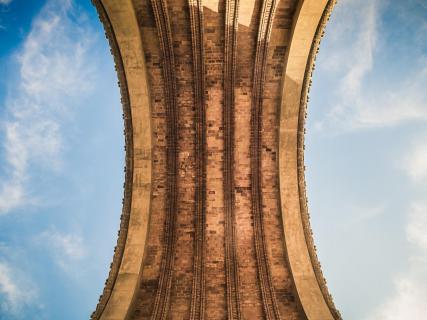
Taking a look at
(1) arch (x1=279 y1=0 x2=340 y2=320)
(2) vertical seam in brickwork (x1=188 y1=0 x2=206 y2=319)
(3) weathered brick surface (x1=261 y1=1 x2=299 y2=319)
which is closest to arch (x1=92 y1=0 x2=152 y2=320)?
(2) vertical seam in brickwork (x1=188 y1=0 x2=206 y2=319)

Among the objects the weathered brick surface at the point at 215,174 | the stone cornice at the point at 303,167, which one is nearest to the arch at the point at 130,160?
the weathered brick surface at the point at 215,174

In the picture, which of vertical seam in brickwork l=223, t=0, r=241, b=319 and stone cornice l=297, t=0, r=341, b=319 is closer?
stone cornice l=297, t=0, r=341, b=319

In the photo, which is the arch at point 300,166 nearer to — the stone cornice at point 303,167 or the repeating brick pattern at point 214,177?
the stone cornice at point 303,167

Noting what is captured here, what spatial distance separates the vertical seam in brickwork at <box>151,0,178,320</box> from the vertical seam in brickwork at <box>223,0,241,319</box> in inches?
63.6

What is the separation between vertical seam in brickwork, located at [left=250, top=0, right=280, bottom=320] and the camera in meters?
9.85

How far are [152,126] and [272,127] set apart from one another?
12.5 ft

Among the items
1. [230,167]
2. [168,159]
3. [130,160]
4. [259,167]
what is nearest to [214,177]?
[230,167]

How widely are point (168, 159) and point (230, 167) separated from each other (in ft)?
6.61

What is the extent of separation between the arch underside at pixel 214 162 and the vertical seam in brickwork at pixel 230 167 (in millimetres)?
32

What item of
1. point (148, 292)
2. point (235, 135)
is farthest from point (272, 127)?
point (148, 292)

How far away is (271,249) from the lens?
10.8 meters

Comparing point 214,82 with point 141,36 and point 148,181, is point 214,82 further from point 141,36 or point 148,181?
point 148,181

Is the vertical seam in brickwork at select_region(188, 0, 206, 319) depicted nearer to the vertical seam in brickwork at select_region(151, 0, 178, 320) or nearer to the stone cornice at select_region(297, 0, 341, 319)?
the vertical seam in brickwork at select_region(151, 0, 178, 320)

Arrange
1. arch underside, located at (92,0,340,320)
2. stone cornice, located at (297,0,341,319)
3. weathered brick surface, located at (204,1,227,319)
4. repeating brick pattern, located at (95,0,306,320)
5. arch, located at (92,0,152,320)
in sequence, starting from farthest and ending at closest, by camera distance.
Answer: weathered brick surface, located at (204,1,227,319), repeating brick pattern, located at (95,0,306,320), arch underside, located at (92,0,340,320), stone cornice, located at (297,0,341,319), arch, located at (92,0,152,320)
